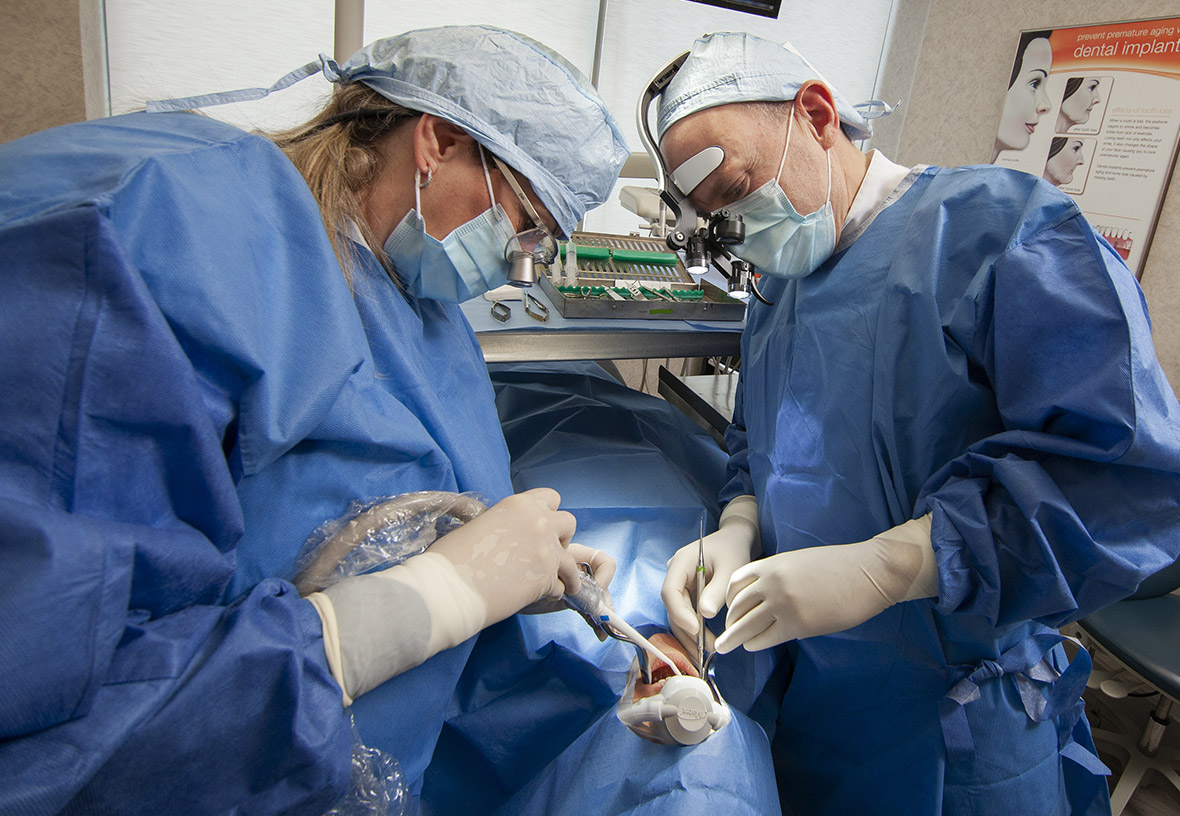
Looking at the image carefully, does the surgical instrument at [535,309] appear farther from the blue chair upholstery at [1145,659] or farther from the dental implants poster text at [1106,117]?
the dental implants poster text at [1106,117]

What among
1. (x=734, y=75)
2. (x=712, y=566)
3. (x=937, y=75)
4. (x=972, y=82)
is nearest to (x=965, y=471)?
(x=712, y=566)

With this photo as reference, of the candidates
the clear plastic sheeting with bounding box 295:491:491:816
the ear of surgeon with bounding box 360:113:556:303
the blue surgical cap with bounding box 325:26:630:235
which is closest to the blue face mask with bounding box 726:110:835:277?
the blue surgical cap with bounding box 325:26:630:235

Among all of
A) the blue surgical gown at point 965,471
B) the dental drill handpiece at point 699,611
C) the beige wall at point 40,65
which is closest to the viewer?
the blue surgical gown at point 965,471

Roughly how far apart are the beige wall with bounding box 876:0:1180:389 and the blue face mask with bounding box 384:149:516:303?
238cm

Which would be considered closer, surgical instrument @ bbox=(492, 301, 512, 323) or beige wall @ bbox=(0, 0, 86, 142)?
surgical instrument @ bbox=(492, 301, 512, 323)

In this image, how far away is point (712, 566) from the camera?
48.3 inches

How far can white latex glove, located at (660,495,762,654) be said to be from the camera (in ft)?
3.65

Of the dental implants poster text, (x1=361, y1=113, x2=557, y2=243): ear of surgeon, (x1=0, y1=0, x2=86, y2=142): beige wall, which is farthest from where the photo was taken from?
the dental implants poster text

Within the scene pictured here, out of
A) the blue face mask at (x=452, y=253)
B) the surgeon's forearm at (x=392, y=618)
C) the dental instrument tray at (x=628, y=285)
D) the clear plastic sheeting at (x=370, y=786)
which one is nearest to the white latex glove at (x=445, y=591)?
the surgeon's forearm at (x=392, y=618)

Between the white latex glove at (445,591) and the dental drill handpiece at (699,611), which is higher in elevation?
the white latex glove at (445,591)

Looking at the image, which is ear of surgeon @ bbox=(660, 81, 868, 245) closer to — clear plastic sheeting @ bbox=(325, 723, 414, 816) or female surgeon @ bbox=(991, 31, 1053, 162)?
clear plastic sheeting @ bbox=(325, 723, 414, 816)

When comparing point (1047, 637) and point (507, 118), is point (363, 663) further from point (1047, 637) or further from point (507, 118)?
point (1047, 637)

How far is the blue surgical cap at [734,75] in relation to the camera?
1104 mm

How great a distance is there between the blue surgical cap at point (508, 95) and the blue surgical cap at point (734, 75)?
0.62 feet
